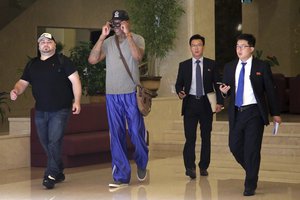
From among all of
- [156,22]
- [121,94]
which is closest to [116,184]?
[121,94]

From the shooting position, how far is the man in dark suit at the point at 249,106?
294 inches

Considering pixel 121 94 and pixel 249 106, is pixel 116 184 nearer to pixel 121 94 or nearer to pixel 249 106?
pixel 121 94

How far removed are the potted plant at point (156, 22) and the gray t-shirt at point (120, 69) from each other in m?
5.83

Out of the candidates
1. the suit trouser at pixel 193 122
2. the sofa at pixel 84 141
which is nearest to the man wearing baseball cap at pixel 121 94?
the suit trouser at pixel 193 122

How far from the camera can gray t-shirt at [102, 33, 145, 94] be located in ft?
26.7

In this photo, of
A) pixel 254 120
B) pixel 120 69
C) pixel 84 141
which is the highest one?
pixel 120 69

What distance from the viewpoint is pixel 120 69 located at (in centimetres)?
818

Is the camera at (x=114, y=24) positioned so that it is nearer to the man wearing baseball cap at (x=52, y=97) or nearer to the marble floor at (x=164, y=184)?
the man wearing baseball cap at (x=52, y=97)

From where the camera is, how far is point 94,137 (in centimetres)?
1016

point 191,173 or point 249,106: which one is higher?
point 249,106

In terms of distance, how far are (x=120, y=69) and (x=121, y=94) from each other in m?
0.28

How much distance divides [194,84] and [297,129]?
373 cm

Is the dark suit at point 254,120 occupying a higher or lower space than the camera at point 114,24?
lower

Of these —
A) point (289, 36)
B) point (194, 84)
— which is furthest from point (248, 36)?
point (289, 36)
